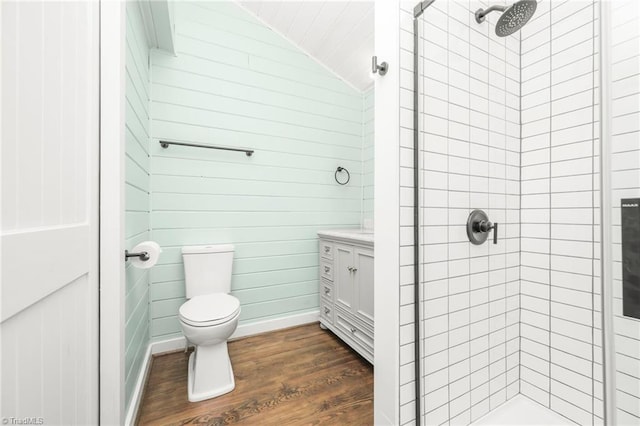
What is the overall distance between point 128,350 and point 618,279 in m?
1.88

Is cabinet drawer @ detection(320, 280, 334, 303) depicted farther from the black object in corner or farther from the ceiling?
the ceiling

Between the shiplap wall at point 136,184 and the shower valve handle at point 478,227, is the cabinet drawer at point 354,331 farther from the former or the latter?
the shiplap wall at point 136,184

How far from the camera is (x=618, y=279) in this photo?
76cm

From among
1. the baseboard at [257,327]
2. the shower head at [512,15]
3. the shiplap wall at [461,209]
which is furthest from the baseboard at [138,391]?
the shower head at [512,15]

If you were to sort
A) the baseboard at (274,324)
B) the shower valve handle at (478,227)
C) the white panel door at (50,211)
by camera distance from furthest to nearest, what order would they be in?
1. the baseboard at (274,324)
2. the shower valve handle at (478,227)
3. the white panel door at (50,211)

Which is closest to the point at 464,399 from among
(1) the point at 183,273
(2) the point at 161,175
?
(1) the point at 183,273

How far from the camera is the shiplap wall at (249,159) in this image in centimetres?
189

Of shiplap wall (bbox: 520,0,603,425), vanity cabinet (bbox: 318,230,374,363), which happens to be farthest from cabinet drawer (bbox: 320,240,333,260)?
shiplap wall (bbox: 520,0,603,425)

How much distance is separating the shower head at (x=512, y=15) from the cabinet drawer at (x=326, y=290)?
185 centimetres

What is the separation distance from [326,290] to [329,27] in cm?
219

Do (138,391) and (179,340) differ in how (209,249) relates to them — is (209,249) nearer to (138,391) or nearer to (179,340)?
(179,340)

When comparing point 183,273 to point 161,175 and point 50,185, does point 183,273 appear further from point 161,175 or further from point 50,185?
point 50,185

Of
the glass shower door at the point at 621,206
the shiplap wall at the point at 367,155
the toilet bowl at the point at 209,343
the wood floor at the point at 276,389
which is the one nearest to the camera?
the glass shower door at the point at 621,206

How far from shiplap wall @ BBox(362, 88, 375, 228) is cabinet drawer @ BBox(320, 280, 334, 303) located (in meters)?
0.71
